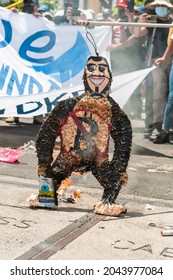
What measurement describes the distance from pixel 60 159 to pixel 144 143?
11.1ft

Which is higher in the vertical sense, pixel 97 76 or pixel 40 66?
pixel 97 76

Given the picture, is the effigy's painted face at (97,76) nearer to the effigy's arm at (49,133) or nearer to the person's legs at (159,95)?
the effigy's arm at (49,133)

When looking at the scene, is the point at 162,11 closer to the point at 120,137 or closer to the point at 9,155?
the point at 9,155

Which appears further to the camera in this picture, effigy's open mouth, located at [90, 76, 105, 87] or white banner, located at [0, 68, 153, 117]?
white banner, located at [0, 68, 153, 117]

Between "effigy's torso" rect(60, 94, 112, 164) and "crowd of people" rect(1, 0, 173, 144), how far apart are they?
3.38m

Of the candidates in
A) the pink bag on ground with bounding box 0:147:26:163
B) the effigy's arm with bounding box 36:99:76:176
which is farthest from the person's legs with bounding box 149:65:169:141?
the effigy's arm with bounding box 36:99:76:176

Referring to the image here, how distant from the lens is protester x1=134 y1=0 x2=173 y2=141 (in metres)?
8.84

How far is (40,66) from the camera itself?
838 cm

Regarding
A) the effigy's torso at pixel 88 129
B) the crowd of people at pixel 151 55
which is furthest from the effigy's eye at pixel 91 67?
the crowd of people at pixel 151 55

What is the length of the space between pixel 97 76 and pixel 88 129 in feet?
1.33

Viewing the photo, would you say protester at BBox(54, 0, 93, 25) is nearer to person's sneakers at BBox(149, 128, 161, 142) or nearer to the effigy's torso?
person's sneakers at BBox(149, 128, 161, 142)

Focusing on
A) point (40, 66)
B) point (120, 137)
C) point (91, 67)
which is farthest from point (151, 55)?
point (120, 137)

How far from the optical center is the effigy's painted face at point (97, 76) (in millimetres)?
5156

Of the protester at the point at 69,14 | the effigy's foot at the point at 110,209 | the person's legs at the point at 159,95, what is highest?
the protester at the point at 69,14
